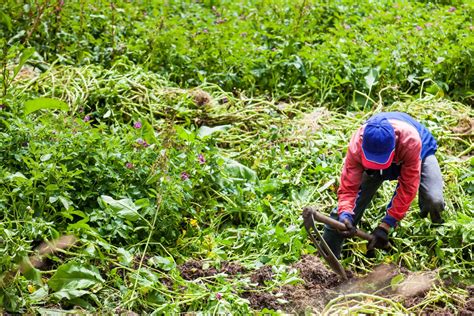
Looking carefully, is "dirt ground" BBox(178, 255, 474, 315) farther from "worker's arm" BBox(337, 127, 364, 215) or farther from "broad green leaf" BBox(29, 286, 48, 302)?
"broad green leaf" BBox(29, 286, 48, 302)

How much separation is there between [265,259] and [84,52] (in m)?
2.59

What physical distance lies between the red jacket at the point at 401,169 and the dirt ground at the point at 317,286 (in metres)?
0.34

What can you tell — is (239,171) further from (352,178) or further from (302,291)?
(302,291)

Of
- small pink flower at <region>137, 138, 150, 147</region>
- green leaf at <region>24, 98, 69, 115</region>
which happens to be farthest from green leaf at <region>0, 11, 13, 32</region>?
small pink flower at <region>137, 138, 150, 147</region>

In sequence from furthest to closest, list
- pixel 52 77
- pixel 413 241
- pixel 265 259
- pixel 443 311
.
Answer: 1. pixel 52 77
2. pixel 413 241
3. pixel 265 259
4. pixel 443 311

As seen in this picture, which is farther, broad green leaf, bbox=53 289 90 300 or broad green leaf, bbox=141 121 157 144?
broad green leaf, bbox=141 121 157 144

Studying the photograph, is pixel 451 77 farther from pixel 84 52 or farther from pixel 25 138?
pixel 25 138

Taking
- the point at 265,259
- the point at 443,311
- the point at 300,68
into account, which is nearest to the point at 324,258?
the point at 265,259

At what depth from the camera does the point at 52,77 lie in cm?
564

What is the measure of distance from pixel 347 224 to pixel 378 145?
443 mm

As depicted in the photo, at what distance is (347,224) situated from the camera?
4113mm

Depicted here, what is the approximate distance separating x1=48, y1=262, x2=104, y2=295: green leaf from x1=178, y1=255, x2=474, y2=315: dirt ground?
53 centimetres

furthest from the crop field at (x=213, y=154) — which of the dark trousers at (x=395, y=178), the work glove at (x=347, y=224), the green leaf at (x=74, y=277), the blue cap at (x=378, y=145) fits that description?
the blue cap at (x=378, y=145)

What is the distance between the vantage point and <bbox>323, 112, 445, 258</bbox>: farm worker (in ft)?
13.3
